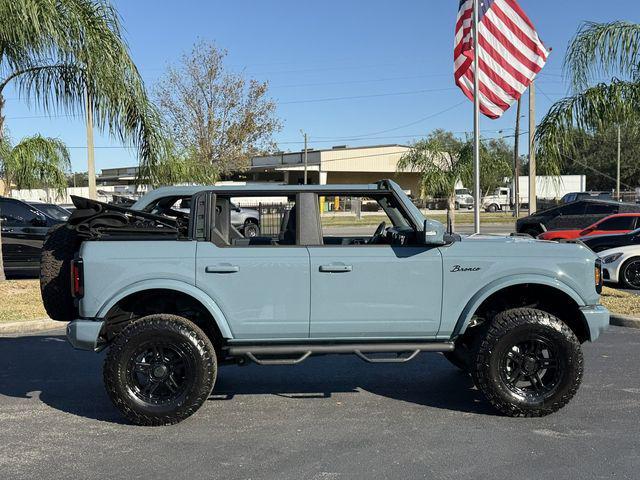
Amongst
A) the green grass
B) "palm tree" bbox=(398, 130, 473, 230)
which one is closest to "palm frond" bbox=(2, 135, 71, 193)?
the green grass

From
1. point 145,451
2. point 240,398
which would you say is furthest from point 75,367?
point 145,451

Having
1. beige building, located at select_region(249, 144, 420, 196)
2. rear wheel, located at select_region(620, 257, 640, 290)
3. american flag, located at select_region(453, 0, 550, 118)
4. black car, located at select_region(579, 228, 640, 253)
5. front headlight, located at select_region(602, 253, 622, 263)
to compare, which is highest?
beige building, located at select_region(249, 144, 420, 196)

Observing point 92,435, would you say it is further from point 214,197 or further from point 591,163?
point 591,163

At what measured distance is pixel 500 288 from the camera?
5.11 metres

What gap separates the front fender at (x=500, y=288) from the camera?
5.11 meters

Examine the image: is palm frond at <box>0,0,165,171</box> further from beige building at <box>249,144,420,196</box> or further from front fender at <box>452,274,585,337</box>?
beige building at <box>249,144,420,196</box>

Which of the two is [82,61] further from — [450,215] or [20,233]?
[450,215]

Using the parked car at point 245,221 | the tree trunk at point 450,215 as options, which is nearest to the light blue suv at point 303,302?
the parked car at point 245,221

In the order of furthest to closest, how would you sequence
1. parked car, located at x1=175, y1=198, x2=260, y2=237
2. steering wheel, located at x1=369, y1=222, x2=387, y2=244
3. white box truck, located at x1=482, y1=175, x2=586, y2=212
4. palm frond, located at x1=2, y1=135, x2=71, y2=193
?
white box truck, located at x1=482, y1=175, x2=586, y2=212, palm frond, located at x1=2, y1=135, x2=71, y2=193, steering wheel, located at x1=369, y1=222, x2=387, y2=244, parked car, located at x1=175, y1=198, x2=260, y2=237

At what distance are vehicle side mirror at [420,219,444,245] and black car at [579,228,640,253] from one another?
29.7 feet

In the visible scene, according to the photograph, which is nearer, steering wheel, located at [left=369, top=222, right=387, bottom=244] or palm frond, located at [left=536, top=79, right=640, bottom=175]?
steering wheel, located at [left=369, top=222, right=387, bottom=244]

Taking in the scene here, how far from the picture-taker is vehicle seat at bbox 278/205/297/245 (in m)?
5.34

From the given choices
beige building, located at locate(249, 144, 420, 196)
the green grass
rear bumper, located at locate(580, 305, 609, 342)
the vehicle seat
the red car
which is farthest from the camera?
beige building, located at locate(249, 144, 420, 196)

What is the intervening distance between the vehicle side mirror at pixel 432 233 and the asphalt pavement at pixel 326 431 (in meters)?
1.42
